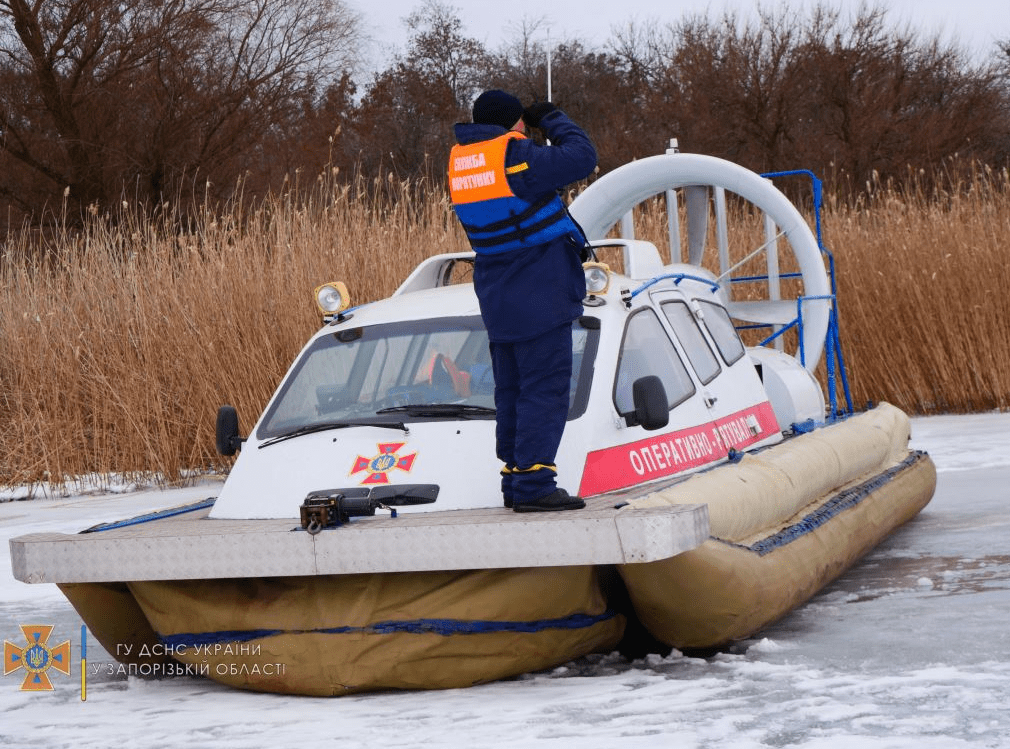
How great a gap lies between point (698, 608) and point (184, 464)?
320 inches

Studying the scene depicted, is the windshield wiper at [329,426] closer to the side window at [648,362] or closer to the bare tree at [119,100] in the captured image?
the side window at [648,362]

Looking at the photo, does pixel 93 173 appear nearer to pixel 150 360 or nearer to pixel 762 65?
pixel 150 360

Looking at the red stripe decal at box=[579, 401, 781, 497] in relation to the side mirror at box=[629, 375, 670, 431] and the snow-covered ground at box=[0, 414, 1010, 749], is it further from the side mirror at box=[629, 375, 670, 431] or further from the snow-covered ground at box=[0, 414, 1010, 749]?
the snow-covered ground at box=[0, 414, 1010, 749]

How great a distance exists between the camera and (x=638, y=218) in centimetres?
1552

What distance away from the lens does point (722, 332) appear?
23.4ft

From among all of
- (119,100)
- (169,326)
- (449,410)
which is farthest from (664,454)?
(119,100)

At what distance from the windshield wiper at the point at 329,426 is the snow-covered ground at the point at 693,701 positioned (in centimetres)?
96

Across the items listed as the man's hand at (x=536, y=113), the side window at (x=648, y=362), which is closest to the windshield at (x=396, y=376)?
the side window at (x=648, y=362)

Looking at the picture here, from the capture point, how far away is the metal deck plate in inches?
178

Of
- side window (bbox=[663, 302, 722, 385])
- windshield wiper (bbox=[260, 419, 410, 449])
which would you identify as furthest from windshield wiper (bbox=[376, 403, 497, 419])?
side window (bbox=[663, 302, 722, 385])

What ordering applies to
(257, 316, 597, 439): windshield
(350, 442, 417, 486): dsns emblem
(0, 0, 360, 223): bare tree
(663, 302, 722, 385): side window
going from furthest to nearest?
1. (0, 0, 360, 223): bare tree
2. (663, 302, 722, 385): side window
3. (257, 316, 597, 439): windshield
4. (350, 442, 417, 486): dsns emblem

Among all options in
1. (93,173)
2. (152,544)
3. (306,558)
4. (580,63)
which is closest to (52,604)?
(152,544)

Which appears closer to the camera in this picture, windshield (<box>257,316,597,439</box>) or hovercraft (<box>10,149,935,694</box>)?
hovercraft (<box>10,149,935,694</box>)

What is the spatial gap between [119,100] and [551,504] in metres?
19.0
